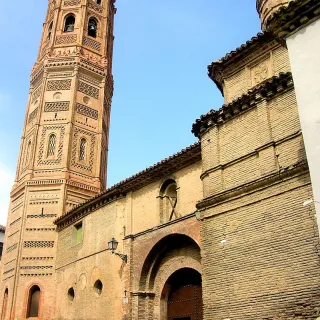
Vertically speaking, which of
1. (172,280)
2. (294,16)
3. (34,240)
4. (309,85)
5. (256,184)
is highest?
(294,16)

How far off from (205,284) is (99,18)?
64.2 feet

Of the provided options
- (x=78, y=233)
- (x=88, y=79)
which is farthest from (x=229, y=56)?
(x=88, y=79)

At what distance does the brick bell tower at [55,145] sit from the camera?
18.6m

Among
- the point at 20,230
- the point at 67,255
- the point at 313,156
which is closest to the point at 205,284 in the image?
the point at 313,156

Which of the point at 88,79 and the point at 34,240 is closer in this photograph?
the point at 34,240

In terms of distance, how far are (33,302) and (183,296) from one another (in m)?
8.17

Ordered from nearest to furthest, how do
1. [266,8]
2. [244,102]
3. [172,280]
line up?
[244,102] → [172,280] → [266,8]

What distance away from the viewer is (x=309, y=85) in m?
7.36

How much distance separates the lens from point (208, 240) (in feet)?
34.6

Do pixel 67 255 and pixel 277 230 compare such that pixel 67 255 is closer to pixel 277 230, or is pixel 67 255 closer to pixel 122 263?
pixel 122 263

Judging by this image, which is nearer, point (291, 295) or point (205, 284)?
point (291, 295)

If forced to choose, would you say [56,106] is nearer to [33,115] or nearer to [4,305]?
[33,115]

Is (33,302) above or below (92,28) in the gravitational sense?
below

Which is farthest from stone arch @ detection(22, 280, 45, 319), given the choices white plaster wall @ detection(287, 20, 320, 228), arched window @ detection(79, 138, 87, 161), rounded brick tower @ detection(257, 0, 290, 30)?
white plaster wall @ detection(287, 20, 320, 228)
